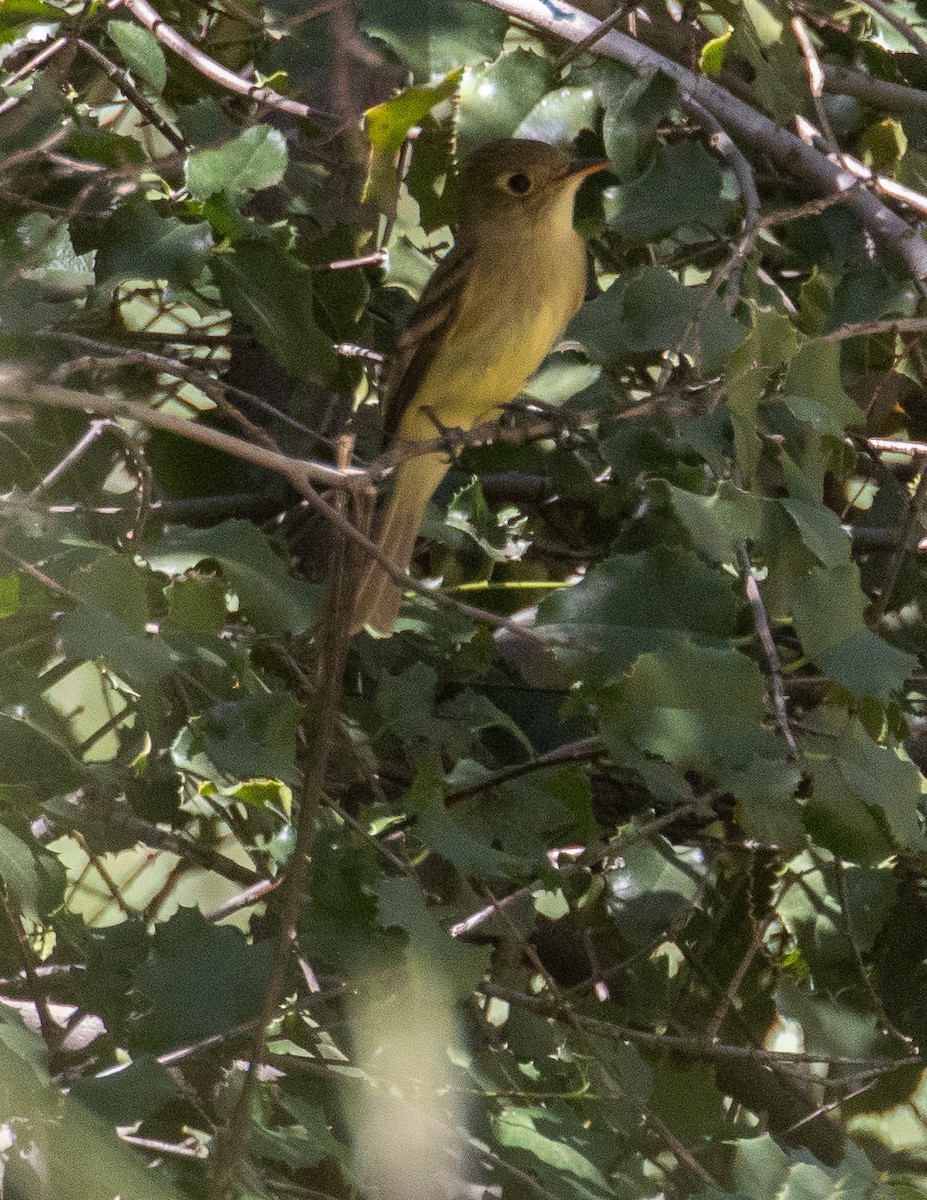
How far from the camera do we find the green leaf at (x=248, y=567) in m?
2.03

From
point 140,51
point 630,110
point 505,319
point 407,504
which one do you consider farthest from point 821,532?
point 505,319

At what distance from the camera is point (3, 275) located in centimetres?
233

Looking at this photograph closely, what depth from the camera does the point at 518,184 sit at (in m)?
3.29

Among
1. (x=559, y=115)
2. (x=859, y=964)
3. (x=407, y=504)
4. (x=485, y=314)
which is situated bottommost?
(x=859, y=964)

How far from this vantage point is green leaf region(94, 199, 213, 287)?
2.36 metres

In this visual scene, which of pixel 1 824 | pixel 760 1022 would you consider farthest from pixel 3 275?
pixel 760 1022

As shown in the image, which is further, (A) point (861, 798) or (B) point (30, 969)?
(B) point (30, 969)

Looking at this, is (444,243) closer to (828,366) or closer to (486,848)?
(828,366)

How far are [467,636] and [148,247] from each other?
81cm

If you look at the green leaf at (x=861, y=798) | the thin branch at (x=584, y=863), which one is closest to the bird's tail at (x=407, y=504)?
the thin branch at (x=584, y=863)

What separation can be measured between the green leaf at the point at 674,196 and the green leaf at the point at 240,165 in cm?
61

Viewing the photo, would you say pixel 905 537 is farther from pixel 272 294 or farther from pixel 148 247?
pixel 148 247

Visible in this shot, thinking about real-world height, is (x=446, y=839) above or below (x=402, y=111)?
below

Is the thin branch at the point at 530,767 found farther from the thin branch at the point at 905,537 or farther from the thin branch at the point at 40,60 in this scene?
the thin branch at the point at 40,60
